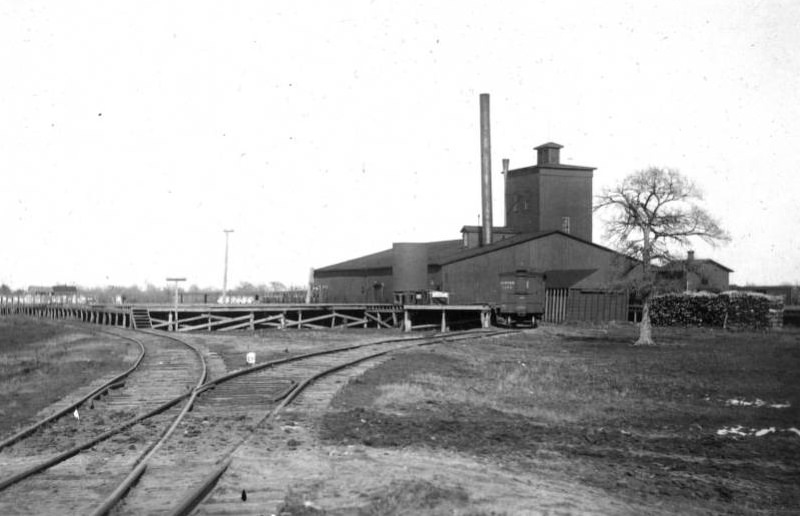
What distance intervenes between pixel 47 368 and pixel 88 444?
1346 cm

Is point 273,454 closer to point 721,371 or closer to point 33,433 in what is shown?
point 33,433

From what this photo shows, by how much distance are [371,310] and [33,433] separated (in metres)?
35.3

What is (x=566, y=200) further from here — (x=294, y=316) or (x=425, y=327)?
(x=294, y=316)

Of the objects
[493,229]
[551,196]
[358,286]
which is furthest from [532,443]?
[358,286]

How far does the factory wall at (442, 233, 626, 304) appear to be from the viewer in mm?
45688

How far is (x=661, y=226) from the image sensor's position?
30234mm

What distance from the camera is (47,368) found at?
21234mm

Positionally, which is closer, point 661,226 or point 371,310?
point 661,226

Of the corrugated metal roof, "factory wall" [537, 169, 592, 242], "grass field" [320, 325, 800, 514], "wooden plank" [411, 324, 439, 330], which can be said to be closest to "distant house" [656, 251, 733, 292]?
"grass field" [320, 325, 800, 514]

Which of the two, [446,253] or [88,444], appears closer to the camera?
[88,444]

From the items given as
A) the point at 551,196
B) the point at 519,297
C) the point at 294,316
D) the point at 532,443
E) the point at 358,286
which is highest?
the point at 551,196

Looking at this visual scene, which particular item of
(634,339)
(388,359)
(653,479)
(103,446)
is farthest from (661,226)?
(103,446)

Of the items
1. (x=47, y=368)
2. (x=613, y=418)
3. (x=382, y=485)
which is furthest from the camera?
(x=47, y=368)

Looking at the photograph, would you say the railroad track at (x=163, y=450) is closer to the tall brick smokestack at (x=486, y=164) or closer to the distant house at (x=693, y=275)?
the distant house at (x=693, y=275)
